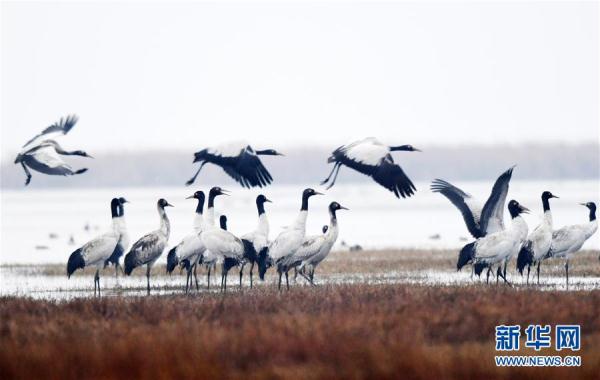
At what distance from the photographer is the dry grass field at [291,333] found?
10.4m

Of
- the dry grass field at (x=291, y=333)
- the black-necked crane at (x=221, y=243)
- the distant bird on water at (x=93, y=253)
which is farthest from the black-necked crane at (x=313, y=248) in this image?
the distant bird on water at (x=93, y=253)

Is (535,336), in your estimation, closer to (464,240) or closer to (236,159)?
(236,159)

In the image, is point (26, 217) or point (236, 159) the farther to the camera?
point (26, 217)

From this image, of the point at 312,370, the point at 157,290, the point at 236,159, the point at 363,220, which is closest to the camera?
the point at 312,370

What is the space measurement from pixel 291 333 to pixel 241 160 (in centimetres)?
565

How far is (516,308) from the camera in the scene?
42.9 ft

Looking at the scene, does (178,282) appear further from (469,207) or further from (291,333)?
(291,333)

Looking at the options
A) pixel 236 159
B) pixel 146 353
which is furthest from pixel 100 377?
pixel 236 159

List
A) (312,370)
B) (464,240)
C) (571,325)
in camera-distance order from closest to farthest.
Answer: (312,370), (571,325), (464,240)

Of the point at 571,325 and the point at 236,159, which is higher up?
the point at 236,159

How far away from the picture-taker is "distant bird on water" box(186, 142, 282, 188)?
16.7m

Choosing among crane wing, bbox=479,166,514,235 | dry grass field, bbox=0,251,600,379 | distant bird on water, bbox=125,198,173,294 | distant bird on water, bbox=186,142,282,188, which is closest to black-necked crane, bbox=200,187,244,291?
distant bird on water, bbox=186,142,282,188

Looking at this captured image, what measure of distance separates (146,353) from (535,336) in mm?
4087

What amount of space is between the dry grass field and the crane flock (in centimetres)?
127
